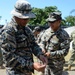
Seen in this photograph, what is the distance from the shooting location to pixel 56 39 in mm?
6875

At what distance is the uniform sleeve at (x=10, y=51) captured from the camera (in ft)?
14.5

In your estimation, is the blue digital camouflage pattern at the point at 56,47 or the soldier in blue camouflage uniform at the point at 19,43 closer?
the soldier in blue camouflage uniform at the point at 19,43

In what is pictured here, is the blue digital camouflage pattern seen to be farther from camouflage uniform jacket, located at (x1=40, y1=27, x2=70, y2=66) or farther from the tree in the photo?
the tree

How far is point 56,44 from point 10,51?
2535 millimetres

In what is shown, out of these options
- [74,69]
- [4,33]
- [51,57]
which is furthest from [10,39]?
[74,69]

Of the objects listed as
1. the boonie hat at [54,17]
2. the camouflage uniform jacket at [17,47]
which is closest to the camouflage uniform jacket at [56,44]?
the boonie hat at [54,17]

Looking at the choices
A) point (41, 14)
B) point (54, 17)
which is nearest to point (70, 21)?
point (41, 14)

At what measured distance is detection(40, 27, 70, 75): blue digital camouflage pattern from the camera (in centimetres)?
674

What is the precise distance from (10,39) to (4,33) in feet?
0.37

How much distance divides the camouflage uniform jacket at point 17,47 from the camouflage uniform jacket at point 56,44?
1.89 metres

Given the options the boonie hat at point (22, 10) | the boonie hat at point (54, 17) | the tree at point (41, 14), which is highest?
the boonie hat at point (22, 10)

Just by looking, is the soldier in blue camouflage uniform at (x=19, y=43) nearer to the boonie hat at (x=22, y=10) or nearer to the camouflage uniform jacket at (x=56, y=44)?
the boonie hat at (x=22, y=10)

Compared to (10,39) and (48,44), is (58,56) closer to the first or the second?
(48,44)

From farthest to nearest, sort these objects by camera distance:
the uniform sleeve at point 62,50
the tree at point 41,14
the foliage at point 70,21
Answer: the foliage at point 70,21
the tree at point 41,14
the uniform sleeve at point 62,50
